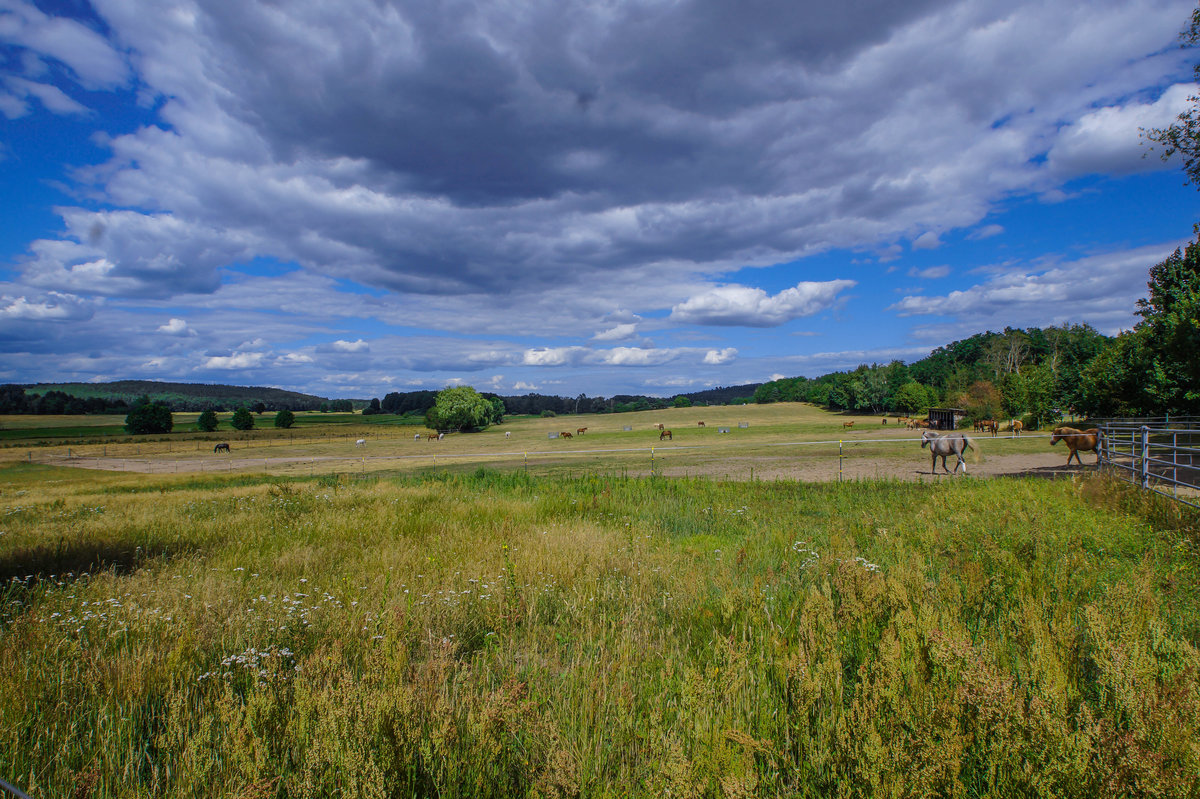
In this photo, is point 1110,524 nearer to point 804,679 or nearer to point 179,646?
point 804,679

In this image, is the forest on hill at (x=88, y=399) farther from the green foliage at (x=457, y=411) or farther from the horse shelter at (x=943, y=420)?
the horse shelter at (x=943, y=420)

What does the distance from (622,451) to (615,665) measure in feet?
103

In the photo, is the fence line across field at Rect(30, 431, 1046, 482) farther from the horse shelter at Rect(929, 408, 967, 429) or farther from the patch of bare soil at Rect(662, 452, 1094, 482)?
the horse shelter at Rect(929, 408, 967, 429)

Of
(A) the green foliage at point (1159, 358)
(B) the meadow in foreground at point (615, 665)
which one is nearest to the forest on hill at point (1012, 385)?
Answer: (A) the green foliage at point (1159, 358)

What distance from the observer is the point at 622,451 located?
35.5 meters

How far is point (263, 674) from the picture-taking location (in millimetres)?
3945

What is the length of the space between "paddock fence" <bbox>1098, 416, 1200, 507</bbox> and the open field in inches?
115

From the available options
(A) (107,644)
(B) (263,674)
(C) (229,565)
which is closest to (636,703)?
(B) (263,674)

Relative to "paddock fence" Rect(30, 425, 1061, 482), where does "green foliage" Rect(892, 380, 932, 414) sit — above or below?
above

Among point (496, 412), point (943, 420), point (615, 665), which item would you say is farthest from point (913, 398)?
point (615, 665)

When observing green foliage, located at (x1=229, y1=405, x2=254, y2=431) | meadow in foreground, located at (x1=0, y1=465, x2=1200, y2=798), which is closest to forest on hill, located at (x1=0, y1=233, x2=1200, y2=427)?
meadow in foreground, located at (x1=0, y1=465, x2=1200, y2=798)

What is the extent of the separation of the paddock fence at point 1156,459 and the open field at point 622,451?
292 centimetres

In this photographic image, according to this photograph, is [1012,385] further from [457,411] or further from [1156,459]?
[457,411]

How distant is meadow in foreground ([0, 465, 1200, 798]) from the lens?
274 centimetres
